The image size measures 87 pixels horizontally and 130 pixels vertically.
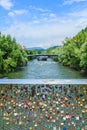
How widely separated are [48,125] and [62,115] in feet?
1.86

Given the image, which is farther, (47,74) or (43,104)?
(47,74)

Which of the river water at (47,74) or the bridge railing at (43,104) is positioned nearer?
the bridge railing at (43,104)

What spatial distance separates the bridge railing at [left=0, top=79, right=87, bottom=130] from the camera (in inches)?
348

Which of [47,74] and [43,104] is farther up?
[43,104]

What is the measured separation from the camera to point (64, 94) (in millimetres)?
9992

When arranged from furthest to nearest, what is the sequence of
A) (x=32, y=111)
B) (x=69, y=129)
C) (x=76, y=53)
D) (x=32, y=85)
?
1. (x=76, y=53)
2. (x=32, y=85)
3. (x=32, y=111)
4. (x=69, y=129)

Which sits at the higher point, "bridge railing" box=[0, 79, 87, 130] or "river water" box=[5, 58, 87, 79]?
"bridge railing" box=[0, 79, 87, 130]

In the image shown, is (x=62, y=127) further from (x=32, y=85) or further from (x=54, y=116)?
(x=32, y=85)

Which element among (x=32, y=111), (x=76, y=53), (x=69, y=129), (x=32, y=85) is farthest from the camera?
(x=76, y=53)

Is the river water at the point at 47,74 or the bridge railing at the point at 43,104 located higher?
the bridge railing at the point at 43,104

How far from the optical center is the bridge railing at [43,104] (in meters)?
8.84

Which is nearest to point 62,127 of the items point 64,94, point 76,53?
point 64,94

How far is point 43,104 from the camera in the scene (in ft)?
31.0

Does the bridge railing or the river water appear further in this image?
the river water
